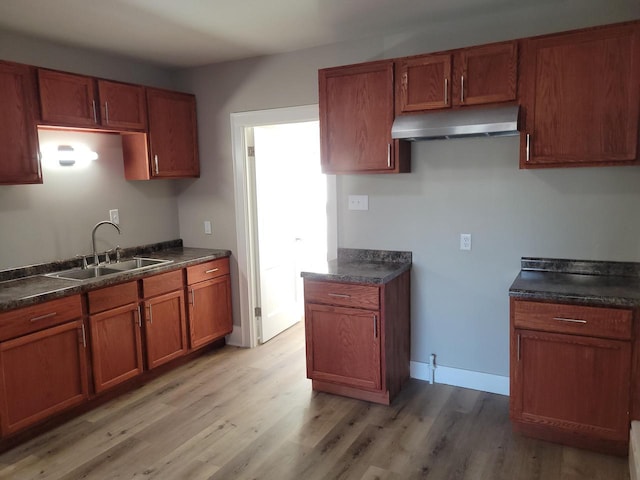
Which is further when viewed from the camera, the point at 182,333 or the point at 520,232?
the point at 182,333

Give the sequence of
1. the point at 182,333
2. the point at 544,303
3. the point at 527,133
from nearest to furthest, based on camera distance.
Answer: the point at 544,303
the point at 527,133
the point at 182,333

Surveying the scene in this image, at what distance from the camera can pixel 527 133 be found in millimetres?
2637

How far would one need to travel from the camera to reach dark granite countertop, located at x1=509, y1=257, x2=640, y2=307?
7.66 feet

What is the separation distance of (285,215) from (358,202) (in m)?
1.18

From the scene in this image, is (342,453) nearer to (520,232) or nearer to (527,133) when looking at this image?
(520,232)

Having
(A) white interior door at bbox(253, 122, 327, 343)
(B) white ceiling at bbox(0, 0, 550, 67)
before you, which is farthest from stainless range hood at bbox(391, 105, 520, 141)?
(A) white interior door at bbox(253, 122, 327, 343)

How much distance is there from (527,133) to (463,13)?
0.88 meters

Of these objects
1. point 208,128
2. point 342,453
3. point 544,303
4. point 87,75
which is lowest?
point 342,453

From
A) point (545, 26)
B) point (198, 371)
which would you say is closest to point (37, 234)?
point (198, 371)


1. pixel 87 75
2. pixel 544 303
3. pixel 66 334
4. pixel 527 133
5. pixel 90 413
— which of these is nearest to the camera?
pixel 544 303

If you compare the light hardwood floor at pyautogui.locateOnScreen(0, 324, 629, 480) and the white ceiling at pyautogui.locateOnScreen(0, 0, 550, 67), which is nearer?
the light hardwood floor at pyautogui.locateOnScreen(0, 324, 629, 480)

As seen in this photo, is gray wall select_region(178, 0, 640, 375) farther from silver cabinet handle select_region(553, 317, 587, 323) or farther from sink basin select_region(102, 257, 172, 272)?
sink basin select_region(102, 257, 172, 272)

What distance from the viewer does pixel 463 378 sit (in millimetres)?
3311

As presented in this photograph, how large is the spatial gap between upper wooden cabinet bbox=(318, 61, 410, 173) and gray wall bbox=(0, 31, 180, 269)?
5.52 ft
